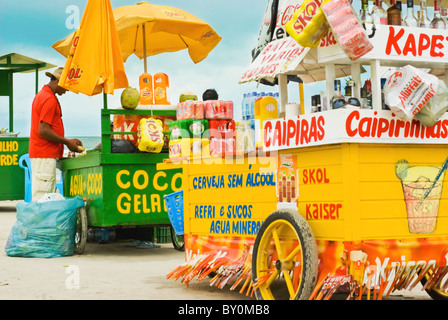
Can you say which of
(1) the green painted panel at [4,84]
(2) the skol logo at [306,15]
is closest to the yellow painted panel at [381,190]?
(2) the skol logo at [306,15]

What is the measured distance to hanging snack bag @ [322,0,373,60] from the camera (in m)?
4.25

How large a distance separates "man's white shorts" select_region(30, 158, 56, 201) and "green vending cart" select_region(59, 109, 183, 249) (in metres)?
0.51

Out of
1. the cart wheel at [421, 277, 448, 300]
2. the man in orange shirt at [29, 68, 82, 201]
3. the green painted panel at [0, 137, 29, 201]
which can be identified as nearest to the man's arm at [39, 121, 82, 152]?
the man in orange shirt at [29, 68, 82, 201]

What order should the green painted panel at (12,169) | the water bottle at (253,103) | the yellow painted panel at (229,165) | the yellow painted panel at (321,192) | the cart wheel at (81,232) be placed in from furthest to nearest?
the green painted panel at (12,169)
the cart wheel at (81,232)
the water bottle at (253,103)
the yellow painted panel at (229,165)
the yellow painted panel at (321,192)

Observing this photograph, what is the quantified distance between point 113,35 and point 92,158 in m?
1.47

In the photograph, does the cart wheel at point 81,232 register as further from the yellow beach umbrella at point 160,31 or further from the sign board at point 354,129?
the sign board at point 354,129

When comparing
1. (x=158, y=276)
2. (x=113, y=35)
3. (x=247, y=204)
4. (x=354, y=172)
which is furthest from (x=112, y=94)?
(x=354, y=172)

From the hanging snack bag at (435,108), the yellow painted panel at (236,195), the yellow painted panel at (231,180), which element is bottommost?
the yellow painted panel at (236,195)

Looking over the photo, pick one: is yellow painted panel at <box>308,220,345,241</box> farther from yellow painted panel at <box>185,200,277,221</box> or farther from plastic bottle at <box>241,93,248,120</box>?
plastic bottle at <box>241,93,248,120</box>

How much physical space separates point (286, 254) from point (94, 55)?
14.7ft

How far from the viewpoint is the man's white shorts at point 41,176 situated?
849 centimetres

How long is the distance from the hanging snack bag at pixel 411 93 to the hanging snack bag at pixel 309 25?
57 centimetres

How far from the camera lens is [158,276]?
21.4 ft
